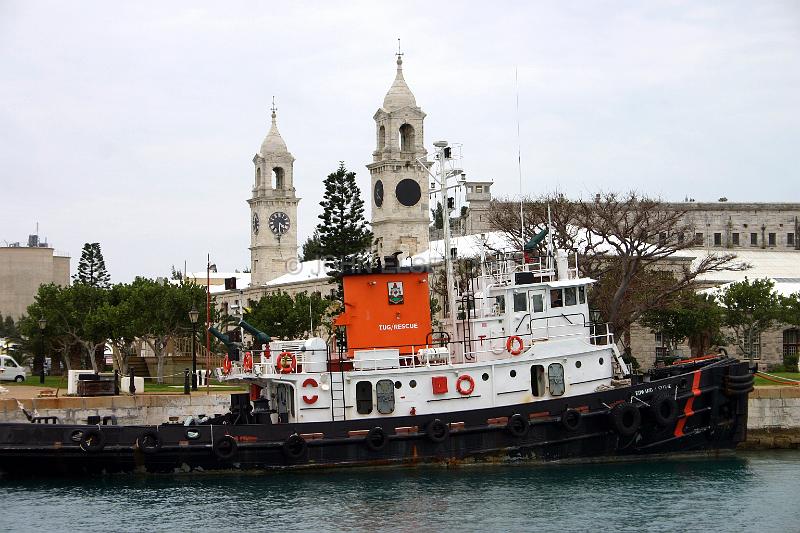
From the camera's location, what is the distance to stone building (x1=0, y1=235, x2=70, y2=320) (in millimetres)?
124188

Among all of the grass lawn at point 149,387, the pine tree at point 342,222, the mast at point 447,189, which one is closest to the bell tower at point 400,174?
the pine tree at point 342,222

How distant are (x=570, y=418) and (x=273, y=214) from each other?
259 feet

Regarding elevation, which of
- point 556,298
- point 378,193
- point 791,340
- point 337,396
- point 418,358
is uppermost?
point 378,193

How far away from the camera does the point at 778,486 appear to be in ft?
99.4

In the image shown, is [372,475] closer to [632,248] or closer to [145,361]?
[632,248]

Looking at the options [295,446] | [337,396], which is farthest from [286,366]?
[295,446]

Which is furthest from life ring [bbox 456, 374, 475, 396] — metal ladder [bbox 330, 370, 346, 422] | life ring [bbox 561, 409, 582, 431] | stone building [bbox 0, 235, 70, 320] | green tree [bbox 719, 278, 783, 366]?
stone building [bbox 0, 235, 70, 320]

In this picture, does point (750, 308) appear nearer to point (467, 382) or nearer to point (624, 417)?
point (624, 417)

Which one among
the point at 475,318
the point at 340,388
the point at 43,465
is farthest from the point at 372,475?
the point at 43,465

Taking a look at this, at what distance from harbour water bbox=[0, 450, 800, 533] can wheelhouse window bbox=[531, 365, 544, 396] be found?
194 centimetres

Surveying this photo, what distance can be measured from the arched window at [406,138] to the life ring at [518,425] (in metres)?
57.5

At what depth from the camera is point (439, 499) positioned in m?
28.8

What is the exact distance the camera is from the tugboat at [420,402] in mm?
31891

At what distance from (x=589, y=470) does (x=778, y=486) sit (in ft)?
15.4
